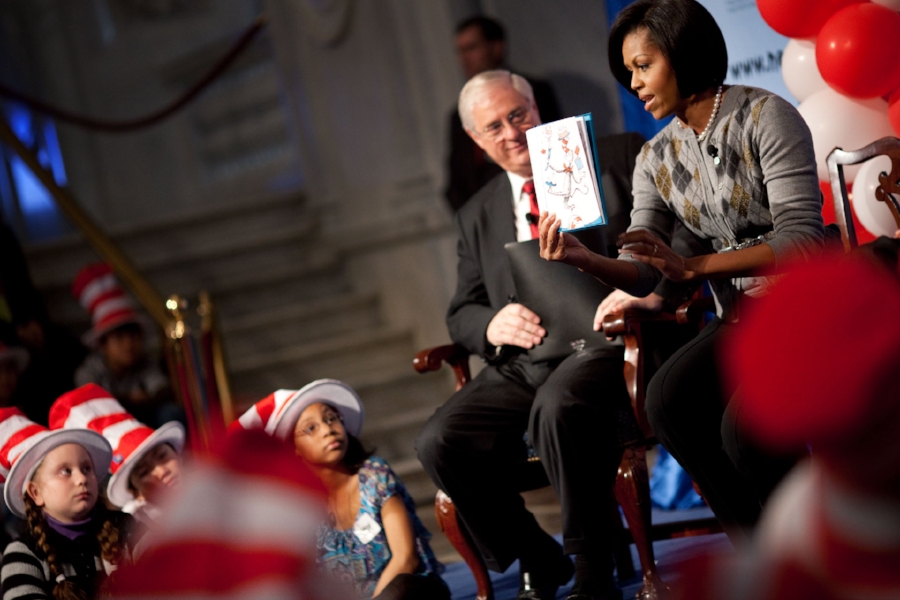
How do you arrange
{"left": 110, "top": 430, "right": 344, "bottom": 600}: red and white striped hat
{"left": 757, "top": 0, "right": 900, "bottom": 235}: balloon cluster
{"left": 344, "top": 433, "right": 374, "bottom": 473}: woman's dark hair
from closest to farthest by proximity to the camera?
{"left": 110, "top": 430, "right": 344, "bottom": 600}: red and white striped hat → {"left": 757, "top": 0, "right": 900, "bottom": 235}: balloon cluster → {"left": 344, "top": 433, "right": 374, "bottom": 473}: woman's dark hair

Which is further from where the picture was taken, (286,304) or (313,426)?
(286,304)

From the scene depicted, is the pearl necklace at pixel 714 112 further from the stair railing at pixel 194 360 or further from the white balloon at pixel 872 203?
the stair railing at pixel 194 360

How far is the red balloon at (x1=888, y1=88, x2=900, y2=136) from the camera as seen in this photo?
2789mm

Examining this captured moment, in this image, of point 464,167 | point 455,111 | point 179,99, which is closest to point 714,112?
point 464,167

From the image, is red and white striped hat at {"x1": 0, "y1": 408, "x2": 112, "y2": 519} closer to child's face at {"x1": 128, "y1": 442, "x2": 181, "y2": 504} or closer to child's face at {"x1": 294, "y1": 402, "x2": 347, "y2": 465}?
child's face at {"x1": 128, "y1": 442, "x2": 181, "y2": 504}

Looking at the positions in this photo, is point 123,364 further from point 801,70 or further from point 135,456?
point 801,70

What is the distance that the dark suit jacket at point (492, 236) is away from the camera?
289cm

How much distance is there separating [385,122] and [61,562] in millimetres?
3164

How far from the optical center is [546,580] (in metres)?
2.84

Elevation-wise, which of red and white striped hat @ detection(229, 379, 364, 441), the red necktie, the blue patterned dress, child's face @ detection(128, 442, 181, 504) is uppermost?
the red necktie

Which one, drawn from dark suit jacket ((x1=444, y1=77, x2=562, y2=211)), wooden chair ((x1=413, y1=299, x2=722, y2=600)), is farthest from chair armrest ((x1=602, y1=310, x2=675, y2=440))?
dark suit jacket ((x1=444, y1=77, x2=562, y2=211))

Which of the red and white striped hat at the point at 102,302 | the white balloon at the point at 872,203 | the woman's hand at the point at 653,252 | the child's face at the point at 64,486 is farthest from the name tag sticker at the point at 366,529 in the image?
the red and white striped hat at the point at 102,302

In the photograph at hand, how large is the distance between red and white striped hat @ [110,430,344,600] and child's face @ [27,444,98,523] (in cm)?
189

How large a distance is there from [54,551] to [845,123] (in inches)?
93.9
